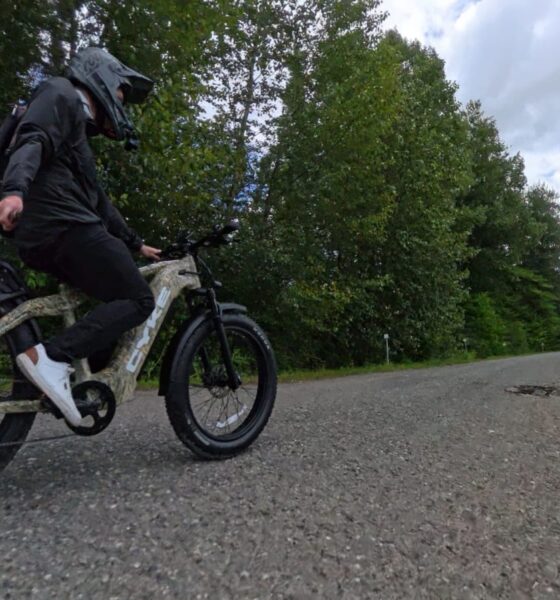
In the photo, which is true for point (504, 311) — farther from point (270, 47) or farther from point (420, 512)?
point (420, 512)

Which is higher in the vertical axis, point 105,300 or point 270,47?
point 270,47

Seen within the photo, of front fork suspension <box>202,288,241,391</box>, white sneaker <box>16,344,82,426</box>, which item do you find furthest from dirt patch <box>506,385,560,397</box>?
white sneaker <box>16,344,82,426</box>

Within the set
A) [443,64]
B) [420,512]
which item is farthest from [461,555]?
[443,64]

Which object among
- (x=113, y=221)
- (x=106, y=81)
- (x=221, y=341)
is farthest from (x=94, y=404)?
(x=106, y=81)

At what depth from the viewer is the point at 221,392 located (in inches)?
109

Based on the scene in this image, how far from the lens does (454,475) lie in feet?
7.63

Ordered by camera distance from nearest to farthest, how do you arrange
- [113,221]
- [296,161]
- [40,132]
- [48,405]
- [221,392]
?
[40,132]
[48,405]
[113,221]
[221,392]
[296,161]

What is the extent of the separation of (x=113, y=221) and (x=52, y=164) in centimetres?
56

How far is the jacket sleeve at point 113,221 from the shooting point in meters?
2.54

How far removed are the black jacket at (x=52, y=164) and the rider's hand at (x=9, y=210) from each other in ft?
0.30

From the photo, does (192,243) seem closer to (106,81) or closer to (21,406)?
(106,81)

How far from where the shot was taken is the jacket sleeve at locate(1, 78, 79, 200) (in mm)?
1831

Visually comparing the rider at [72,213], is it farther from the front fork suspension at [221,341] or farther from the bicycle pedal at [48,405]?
the front fork suspension at [221,341]

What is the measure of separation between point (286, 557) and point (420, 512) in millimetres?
629
